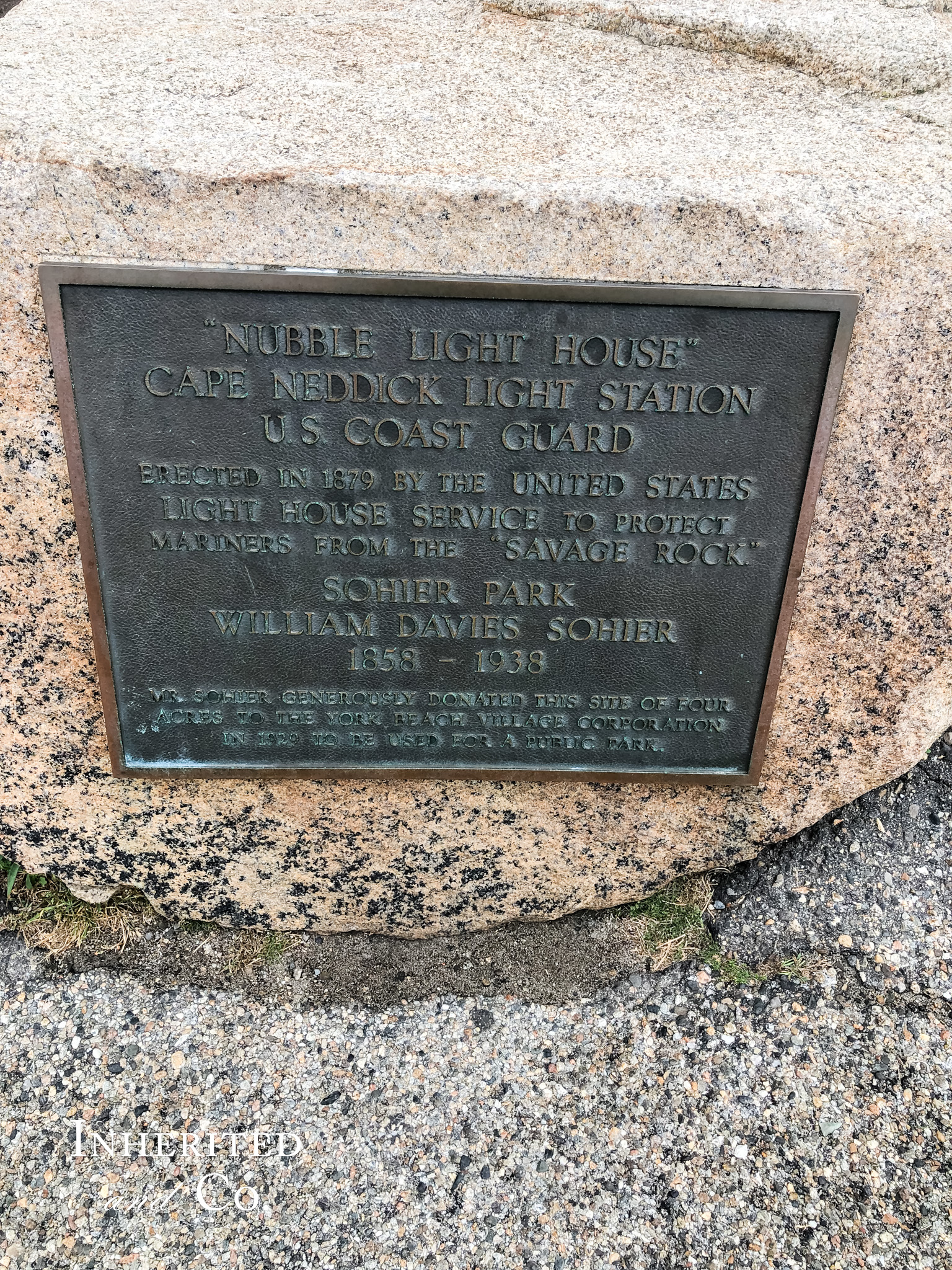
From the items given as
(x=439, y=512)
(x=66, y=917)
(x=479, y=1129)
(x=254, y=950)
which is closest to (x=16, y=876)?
(x=66, y=917)

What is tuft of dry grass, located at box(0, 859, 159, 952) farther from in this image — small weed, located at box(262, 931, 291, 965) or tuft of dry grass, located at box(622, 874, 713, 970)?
tuft of dry grass, located at box(622, 874, 713, 970)

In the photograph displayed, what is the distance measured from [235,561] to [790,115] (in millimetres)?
1787

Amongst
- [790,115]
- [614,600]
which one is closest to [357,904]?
[614,600]

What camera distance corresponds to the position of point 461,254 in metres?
1.99

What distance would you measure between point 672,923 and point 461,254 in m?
2.04

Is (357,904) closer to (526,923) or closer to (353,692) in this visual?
(526,923)

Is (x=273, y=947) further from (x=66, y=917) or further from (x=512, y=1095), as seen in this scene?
(x=512, y=1095)

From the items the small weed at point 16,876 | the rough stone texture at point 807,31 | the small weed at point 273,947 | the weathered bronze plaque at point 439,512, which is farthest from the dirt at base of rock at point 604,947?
the rough stone texture at point 807,31

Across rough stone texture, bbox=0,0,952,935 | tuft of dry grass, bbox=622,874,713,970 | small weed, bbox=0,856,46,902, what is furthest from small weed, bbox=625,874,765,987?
small weed, bbox=0,856,46,902

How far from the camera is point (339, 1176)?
2.22 m

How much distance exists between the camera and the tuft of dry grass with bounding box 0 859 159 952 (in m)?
2.70

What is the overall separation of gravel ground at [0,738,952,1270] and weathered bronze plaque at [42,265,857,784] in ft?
2.18

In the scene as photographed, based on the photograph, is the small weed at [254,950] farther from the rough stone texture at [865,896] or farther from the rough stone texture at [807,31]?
the rough stone texture at [807,31]

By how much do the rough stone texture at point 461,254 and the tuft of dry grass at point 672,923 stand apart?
0.10 m
